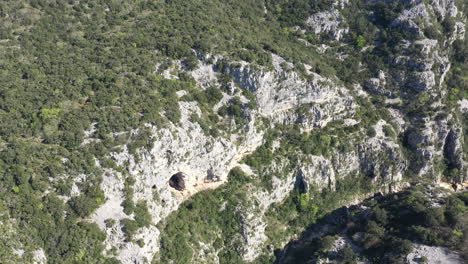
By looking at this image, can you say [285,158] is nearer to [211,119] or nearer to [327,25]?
[211,119]

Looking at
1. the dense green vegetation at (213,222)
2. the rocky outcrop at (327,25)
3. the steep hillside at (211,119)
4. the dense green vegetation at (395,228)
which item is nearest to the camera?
the steep hillside at (211,119)

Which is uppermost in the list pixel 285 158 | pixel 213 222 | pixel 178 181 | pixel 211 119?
pixel 211 119

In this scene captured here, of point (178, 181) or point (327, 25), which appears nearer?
point (178, 181)

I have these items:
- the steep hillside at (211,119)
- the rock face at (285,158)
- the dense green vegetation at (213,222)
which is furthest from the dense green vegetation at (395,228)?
the dense green vegetation at (213,222)

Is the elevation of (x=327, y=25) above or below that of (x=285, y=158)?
above

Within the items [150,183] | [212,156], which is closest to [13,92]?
[150,183]

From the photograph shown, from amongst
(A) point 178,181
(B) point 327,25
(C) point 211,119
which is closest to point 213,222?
(A) point 178,181

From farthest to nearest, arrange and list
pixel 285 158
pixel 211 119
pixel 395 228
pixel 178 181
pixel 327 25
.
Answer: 1. pixel 327 25
2. pixel 285 158
3. pixel 211 119
4. pixel 178 181
5. pixel 395 228

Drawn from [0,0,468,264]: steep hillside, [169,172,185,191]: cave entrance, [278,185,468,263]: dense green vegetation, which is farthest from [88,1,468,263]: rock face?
[278,185,468,263]: dense green vegetation

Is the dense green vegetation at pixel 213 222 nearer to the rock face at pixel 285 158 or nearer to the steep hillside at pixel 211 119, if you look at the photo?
the steep hillside at pixel 211 119
